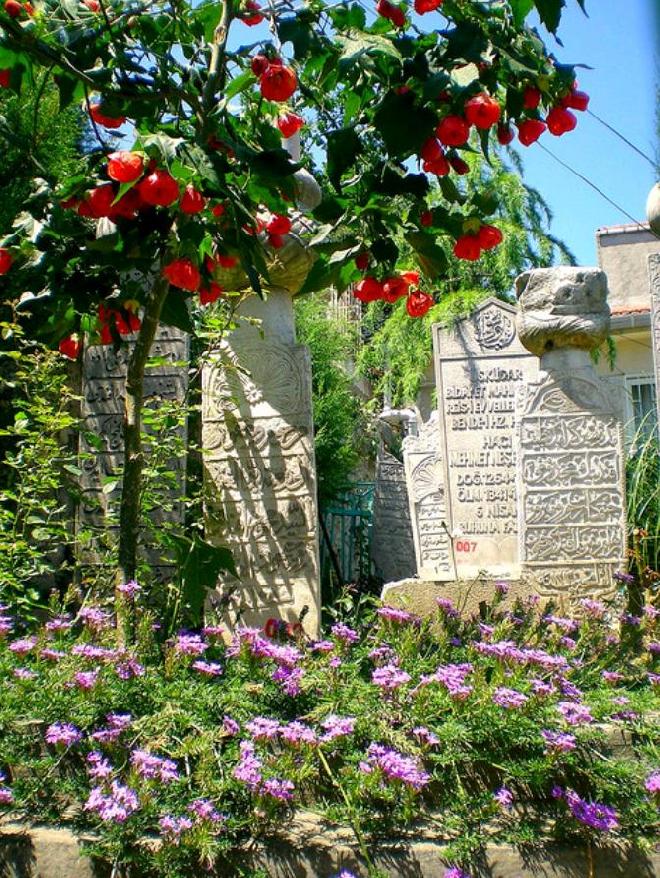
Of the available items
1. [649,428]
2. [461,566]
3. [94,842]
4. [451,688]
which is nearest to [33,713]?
[94,842]

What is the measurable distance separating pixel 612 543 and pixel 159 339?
293 cm

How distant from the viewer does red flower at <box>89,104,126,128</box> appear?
2.33 meters

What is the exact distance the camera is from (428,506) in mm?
7898

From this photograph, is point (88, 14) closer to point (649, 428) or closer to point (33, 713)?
point (33, 713)

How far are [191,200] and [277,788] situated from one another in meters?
1.45

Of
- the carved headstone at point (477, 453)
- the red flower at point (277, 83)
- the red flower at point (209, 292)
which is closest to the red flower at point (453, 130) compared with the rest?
the red flower at point (277, 83)

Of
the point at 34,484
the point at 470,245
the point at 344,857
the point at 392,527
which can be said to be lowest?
the point at 344,857

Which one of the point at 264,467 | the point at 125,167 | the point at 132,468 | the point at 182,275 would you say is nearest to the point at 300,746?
the point at 132,468

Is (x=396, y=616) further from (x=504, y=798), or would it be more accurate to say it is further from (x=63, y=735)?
(x=63, y=735)

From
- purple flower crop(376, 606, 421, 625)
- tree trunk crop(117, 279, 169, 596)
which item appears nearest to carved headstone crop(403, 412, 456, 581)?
purple flower crop(376, 606, 421, 625)

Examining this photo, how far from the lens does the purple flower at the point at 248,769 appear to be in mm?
2225

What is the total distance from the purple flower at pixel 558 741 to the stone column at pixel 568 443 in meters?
2.85

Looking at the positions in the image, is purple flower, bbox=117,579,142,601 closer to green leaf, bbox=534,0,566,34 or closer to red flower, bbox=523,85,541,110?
red flower, bbox=523,85,541,110

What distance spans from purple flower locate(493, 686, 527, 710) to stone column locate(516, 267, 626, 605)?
2.78 metres
